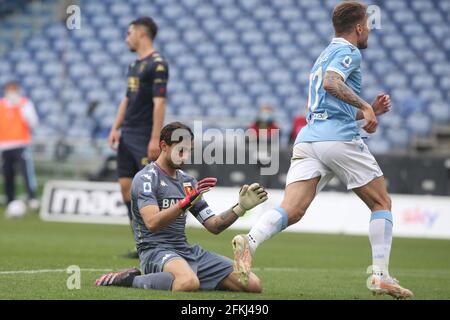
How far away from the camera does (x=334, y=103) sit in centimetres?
729

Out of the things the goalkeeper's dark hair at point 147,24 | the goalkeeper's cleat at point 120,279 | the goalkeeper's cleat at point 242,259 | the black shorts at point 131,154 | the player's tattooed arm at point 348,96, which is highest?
the goalkeeper's dark hair at point 147,24

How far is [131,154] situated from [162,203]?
3.27 m

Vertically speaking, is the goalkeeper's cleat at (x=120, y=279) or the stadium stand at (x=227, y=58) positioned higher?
the stadium stand at (x=227, y=58)

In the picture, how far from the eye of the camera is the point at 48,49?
27.9 meters

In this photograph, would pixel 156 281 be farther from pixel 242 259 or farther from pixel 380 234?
pixel 380 234

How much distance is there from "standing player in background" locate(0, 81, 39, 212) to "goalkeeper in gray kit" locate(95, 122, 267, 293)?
11.8 metres

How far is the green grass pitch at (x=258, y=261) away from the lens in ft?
23.9

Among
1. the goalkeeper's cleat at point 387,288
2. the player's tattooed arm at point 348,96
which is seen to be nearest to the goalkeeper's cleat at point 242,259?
the goalkeeper's cleat at point 387,288

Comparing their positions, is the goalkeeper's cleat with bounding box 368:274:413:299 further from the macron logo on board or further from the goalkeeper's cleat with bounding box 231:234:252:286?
the macron logo on board

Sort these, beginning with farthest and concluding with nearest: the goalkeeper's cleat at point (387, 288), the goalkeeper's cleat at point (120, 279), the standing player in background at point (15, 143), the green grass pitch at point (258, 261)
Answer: the standing player in background at point (15, 143) < the goalkeeper's cleat at point (120, 279) < the green grass pitch at point (258, 261) < the goalkeeper's cleat at point (387, 288)

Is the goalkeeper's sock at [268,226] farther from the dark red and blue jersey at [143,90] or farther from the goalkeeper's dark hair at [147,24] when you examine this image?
the goalkeeper's dark hair at [147,24]

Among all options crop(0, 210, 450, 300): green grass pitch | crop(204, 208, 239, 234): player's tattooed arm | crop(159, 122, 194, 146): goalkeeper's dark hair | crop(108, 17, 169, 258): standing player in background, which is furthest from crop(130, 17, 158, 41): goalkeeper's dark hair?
crop(204, 208, 239, 234): player's tattooed arm

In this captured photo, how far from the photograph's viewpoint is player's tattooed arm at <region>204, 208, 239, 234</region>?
7.25 metres
